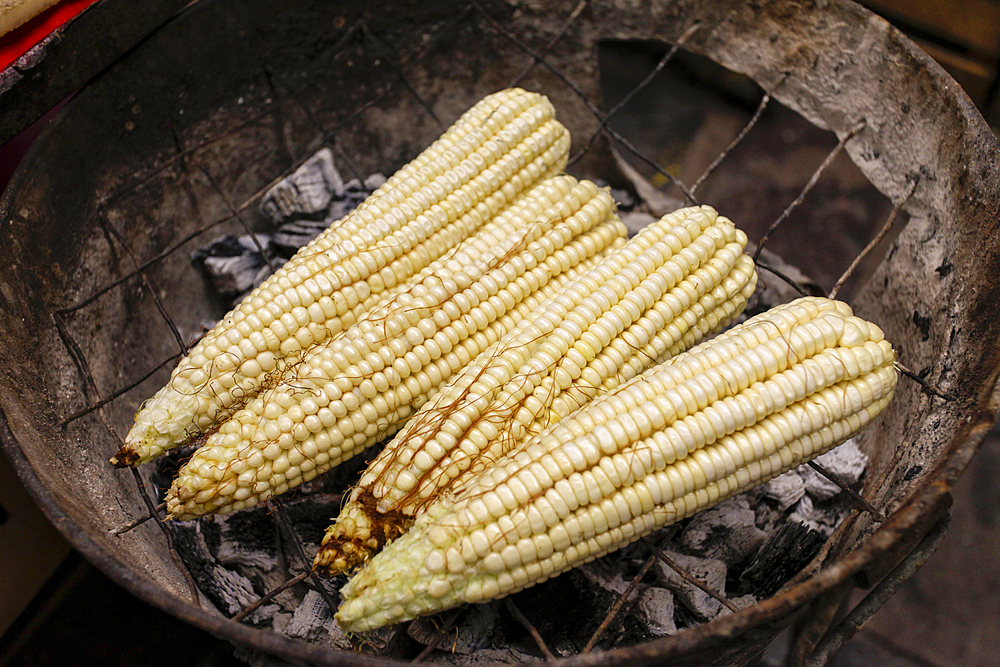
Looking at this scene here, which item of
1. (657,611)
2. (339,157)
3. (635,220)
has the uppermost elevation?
(339,157)

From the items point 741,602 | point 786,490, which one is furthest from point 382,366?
point 786,490

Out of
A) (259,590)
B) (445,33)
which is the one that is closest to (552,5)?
(445,33)

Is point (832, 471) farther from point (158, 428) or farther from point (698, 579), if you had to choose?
point (158, 428)

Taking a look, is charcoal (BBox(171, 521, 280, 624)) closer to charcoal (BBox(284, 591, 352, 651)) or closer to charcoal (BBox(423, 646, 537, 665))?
charcoal (BBox(284, 591, 352, 651))

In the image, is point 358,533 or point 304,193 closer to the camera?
point 358,533

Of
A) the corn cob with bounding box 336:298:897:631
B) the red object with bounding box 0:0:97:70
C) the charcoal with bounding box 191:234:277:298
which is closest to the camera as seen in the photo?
the corn cob with bounding box 336:298:897:631

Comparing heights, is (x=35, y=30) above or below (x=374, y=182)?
above

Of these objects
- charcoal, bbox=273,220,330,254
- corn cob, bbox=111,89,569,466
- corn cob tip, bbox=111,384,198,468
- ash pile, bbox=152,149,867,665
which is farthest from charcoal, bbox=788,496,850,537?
charcoal, bbox=273,220,330,254
